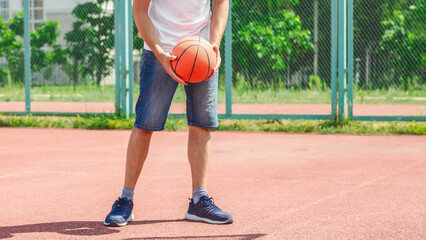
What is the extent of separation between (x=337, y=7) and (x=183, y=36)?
267 inches

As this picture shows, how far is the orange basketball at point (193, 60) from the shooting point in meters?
4.02

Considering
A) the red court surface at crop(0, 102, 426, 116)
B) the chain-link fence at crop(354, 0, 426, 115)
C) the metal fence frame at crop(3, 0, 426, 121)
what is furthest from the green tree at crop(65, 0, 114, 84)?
the chain-link fence at crop(354, 0, 426, 115)

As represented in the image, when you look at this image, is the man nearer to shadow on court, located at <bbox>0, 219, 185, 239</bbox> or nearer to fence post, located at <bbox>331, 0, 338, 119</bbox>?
shadow on court, located at <bbox>0, 219, 185, 239</bbox>

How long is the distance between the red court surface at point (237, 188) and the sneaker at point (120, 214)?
0.06m

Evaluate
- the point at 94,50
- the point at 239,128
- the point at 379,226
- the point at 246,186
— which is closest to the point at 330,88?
the point at 239,128

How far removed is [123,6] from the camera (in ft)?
36.6

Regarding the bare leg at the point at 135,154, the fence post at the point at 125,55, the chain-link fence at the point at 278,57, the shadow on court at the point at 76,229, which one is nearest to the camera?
the shadow on court at the point at 76,229

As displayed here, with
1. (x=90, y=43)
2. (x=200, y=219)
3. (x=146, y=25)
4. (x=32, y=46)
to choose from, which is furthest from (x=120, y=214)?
(x=32, y=46)

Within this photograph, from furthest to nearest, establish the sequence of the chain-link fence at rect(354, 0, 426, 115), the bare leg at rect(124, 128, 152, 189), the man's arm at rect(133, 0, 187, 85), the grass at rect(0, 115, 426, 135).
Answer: the chain-link fence at rect(354, 0, 426, 115)
the grass at rect(0, 115, 426, 135)
the bare leg at rect(124, 128, 152, 189)
the man's arm at rect(133, 0, 187, 85)

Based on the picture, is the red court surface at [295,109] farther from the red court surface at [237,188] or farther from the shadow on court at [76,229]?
the shadow on court at [76,229]

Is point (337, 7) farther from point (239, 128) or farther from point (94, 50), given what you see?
point (94, 50)

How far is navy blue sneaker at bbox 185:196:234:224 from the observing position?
416 cm

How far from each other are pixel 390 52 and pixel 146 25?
295 inches

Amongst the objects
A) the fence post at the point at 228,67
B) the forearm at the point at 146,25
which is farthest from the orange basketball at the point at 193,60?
the fence post at the point at 228,67
